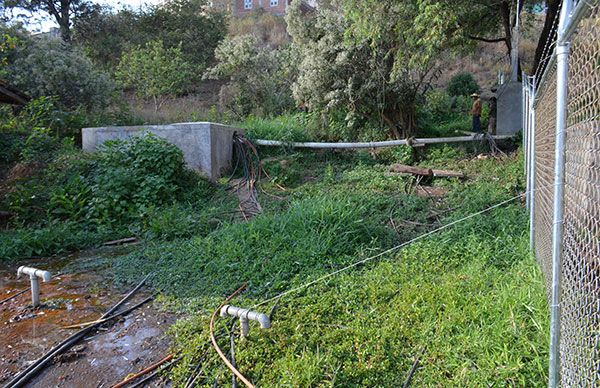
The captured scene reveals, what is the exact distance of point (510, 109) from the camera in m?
10.1

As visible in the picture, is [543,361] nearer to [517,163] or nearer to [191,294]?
[191,294]

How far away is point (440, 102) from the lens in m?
12.8

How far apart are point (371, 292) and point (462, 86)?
46.6ft

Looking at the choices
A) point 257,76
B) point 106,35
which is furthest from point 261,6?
point 257,76

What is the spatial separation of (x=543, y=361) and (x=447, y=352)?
1.70 feet

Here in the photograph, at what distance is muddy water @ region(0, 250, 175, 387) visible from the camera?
2.92 metres

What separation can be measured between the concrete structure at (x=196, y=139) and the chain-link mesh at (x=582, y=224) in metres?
7.36

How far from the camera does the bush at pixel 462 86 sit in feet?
51.7

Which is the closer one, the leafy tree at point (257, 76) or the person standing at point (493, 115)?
the person standing at point (493, 115)

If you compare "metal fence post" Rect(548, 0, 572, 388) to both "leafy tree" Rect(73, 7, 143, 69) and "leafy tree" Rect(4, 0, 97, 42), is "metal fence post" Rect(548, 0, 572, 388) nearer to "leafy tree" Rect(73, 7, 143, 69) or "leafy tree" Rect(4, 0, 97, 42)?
"leafy tree" Rect(73, 7, 143, 69)

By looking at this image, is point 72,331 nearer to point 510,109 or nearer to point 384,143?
point 384,143

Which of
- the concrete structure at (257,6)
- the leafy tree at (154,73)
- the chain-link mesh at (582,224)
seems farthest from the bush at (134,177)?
the concrete structure at (257,6)

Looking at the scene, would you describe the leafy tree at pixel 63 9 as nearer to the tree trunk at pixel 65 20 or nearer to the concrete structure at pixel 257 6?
the tree trunk at pixel 65 20

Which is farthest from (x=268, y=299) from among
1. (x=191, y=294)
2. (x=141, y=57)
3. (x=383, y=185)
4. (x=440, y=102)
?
(x=141, y=57)
